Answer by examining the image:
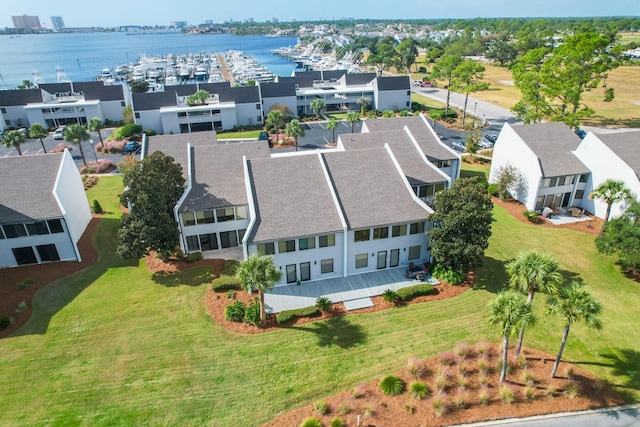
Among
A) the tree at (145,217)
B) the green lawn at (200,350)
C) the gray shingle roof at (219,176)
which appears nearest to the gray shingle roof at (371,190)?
the green lawn at (200,350)

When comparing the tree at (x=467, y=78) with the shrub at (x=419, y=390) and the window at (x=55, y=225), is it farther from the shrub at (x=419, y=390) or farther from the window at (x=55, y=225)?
the window at (x=55, y=225)

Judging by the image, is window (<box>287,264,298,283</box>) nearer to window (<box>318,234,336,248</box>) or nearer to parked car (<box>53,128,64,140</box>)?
window (<box>318,234,336,248</box>)

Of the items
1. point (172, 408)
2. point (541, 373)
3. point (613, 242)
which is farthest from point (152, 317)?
point (613, 242)

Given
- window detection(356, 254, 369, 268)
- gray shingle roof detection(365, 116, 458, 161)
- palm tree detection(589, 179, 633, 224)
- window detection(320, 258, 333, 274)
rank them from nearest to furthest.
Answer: window detection(320, 258, 333, 274)
window detection(356, 254, 369, 268)
palm tree detection(589, 179, 633, 224)
gray shingle roof detection(365, 116, 458, 161)

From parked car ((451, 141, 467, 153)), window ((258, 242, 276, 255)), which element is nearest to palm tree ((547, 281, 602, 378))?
window ((258, 242, 276, 255))

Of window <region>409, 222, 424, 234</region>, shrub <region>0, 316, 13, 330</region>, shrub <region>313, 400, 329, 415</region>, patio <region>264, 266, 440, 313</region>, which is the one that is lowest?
patio <region>264, 266, 440, 313</region>

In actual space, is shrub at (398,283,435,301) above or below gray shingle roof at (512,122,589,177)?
below

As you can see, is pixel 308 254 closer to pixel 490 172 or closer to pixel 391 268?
pixel 391 268
